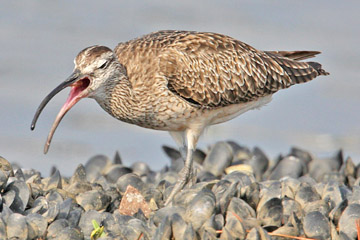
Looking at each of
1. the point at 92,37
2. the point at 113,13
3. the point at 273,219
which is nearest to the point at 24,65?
the point at 92,37

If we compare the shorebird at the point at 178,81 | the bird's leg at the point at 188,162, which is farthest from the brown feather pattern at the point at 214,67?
the bird's leg at the point at 188,162

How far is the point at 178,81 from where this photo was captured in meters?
9.27

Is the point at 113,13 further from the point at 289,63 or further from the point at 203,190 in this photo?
the point at 203,190

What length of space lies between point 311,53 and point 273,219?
3467mm

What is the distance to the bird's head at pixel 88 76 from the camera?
8516 mm

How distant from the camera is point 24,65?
14797mm

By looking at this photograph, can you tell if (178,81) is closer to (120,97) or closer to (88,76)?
(120,97)

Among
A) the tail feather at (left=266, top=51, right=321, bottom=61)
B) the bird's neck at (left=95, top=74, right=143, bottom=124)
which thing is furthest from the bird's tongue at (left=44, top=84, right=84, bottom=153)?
the tail feather at (left=266, top=51, right=321, bottom=61)

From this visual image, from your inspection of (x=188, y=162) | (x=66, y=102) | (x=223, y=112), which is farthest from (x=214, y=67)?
(x=66, y=102)

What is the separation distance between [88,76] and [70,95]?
26cm

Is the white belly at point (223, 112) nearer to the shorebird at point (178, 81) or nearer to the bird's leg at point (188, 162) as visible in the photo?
the shorebird at point (178, 81)

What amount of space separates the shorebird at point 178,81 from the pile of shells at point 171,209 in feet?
2.06

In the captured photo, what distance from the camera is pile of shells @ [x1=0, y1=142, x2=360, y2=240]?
7.16 metres

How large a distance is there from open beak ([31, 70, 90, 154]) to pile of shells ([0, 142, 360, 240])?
477mm
